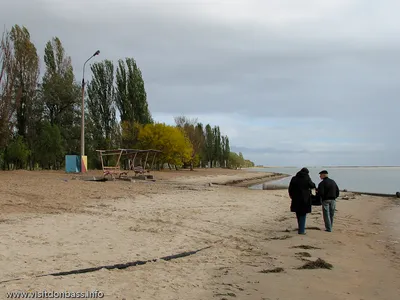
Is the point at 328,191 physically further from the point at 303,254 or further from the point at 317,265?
the point at 317,265

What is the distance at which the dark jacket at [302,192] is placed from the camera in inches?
397

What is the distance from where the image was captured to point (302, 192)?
33.3 feet

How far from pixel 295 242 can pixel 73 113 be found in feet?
119

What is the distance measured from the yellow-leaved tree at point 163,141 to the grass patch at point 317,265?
45.9 metres

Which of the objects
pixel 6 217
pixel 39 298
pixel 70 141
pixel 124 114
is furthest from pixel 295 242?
pixel 124 114

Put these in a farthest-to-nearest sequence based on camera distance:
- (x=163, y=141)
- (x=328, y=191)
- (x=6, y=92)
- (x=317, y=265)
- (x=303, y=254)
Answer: (x=163, y=141) < (x=6, y=92) < (x=328, y=191) < (x=303, y=254) < (x=317, y=265)

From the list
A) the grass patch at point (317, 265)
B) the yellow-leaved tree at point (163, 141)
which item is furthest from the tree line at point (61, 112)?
the grass patch at point (317, 265)

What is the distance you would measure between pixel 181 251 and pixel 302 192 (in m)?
4.18

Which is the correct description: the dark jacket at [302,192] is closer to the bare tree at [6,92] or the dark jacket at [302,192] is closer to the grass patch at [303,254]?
the grass patch at [303,254]

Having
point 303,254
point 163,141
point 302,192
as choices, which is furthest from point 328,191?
point 163,141

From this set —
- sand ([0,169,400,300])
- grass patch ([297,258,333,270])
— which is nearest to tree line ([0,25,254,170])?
sand ([0,169,400,300])

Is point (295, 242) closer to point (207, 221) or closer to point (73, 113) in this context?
point (207, 221)

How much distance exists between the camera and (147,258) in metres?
6.70

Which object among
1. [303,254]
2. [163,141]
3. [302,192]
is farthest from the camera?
[163,141]
